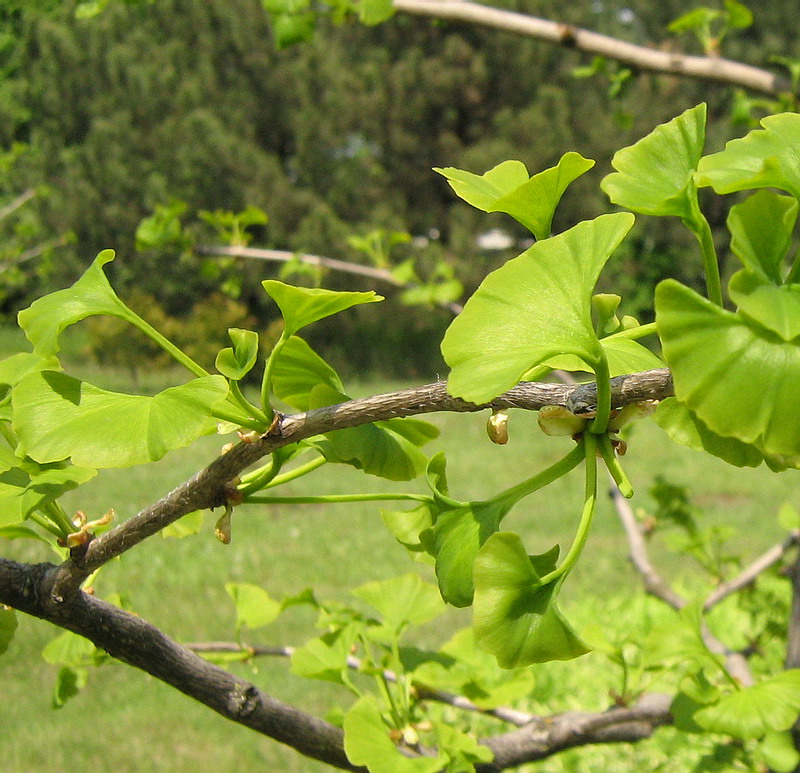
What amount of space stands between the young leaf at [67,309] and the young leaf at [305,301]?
0.06 meters

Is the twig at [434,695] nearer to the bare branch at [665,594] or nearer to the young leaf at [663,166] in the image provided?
the bare branch at [665,594]

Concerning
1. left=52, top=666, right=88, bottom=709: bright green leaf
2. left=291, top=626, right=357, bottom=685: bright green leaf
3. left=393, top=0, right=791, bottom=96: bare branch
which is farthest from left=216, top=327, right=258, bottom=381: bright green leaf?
left=393, top=0, right=791, bottom=96: bare branch

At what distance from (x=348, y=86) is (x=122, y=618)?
5.87 m

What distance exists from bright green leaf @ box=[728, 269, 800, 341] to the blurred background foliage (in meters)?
5.22

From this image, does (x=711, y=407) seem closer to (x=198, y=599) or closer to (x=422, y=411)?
(x=422, y=411)

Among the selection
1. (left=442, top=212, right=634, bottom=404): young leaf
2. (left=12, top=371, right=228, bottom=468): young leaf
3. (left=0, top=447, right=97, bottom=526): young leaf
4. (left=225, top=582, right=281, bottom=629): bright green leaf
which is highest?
(left=442, top=212, right=634, bottom=404): young leaf

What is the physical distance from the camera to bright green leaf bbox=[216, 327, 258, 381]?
11.4 inches

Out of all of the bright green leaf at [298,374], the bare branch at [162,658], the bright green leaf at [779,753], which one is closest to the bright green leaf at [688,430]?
the bright green leaf at [298,374]

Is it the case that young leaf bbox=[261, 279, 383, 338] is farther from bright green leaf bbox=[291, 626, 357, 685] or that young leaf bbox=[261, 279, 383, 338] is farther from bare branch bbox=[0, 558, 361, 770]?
bright green leaf bbox=[291, 626, 357, 685]

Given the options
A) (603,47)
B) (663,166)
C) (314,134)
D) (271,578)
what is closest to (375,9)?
(603,47)

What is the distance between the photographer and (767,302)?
186mm

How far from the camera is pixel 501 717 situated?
65cm

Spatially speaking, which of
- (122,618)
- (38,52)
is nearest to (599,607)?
(122,618)

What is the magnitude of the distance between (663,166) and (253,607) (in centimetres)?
47
